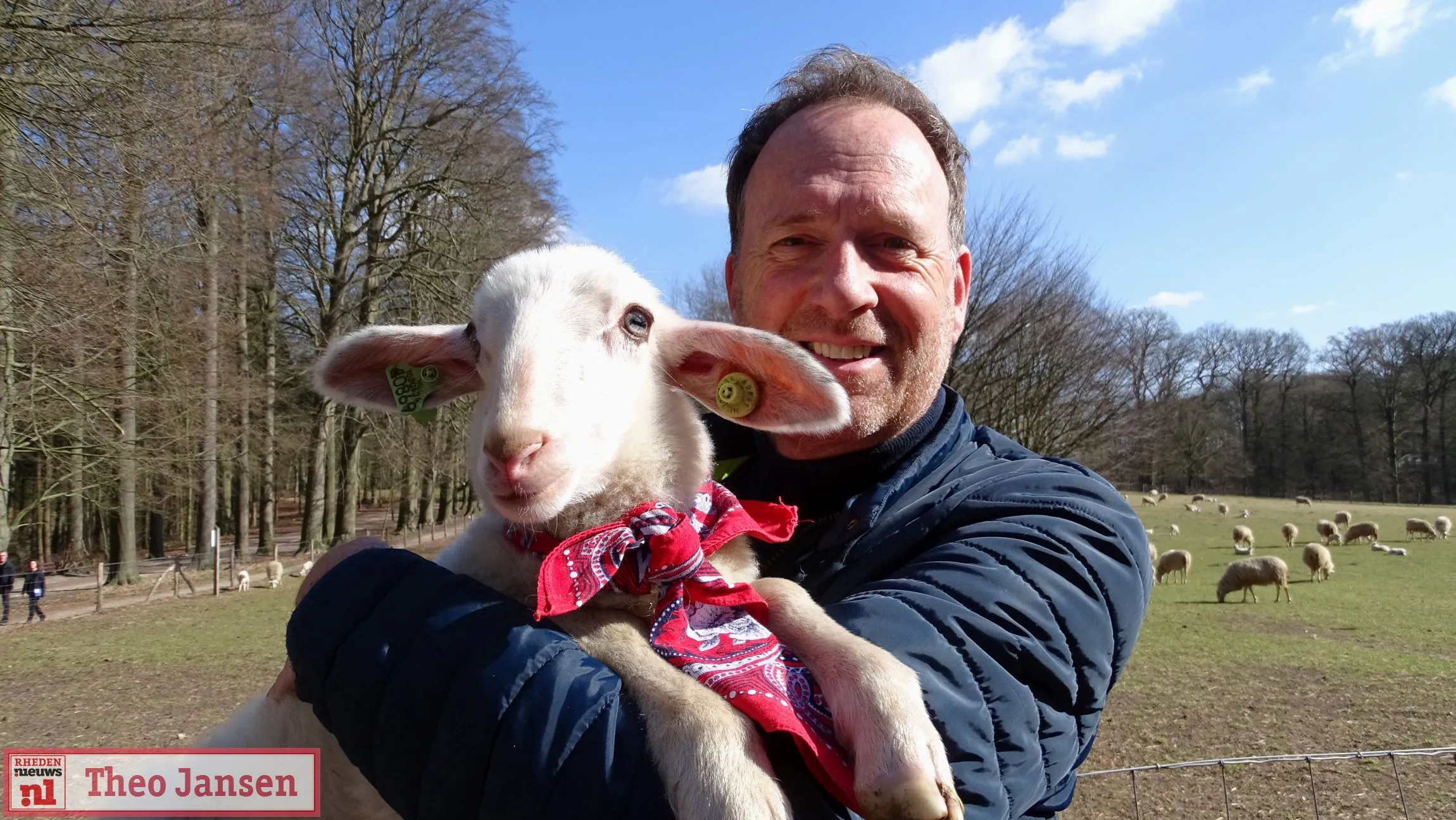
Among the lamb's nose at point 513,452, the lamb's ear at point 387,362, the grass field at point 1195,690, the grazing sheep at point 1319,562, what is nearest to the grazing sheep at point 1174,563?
the grazing sheep at point 1319,562

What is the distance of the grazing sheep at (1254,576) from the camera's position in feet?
61.6

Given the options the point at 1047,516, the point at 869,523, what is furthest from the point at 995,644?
the point at 869,523

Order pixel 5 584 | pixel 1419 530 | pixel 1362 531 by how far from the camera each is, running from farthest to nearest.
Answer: pixel 1419 530 → pixel 1362 531 → pixel 5 584

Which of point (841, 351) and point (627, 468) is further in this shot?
point (841, 351)

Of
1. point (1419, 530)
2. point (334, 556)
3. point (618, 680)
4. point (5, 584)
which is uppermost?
point (334, 556)

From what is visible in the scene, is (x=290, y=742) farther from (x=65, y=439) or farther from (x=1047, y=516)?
(x=65, y=439)

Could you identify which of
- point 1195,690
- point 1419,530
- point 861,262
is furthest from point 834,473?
point 1419,530

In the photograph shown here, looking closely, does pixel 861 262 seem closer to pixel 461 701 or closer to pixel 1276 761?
pixel 461 701

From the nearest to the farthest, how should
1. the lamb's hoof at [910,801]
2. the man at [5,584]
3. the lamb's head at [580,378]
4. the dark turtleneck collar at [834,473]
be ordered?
the lamb's hoof at [910,801] < the lamb's head at [580,378] < the dark turtleneck collar at [834,473] < the man at [5,584]

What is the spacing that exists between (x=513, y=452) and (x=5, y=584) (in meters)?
18.1

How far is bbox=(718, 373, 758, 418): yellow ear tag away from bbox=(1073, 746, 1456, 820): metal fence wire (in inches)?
210

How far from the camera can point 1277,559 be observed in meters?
19.5

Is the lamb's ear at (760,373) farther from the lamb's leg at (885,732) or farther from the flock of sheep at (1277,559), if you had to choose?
the flock of sheep at (1277,559)

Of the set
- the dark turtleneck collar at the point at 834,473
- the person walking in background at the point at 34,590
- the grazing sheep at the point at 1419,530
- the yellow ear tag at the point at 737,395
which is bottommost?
the grazing sheep at the point at 1419,530
